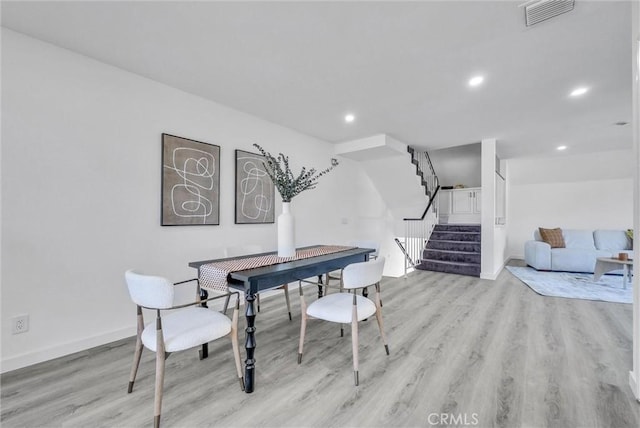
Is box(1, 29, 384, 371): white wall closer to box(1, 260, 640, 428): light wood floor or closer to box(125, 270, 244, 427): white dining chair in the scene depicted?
box(1, 260, 640, 428): light wood floor

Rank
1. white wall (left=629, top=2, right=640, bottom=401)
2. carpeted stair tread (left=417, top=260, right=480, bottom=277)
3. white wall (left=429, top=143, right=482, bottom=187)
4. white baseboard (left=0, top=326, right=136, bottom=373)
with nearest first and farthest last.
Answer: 1. white wall (left=629, top=2, right=640, bottom=401)
2. white baseboard (left=0, top=326, right=136, bottom=373)
3. carpeted stair tread (left=417, top=260, right=480, bottom=277)
4. white wall (left=429, top=143, right=482, bottom=187)

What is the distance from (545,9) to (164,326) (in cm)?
318

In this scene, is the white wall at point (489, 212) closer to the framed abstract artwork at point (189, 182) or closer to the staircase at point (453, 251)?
the staircase at point (453, 251)

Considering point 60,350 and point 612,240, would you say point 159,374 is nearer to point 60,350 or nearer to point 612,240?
point 60,350

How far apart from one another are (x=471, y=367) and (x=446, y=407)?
0.58 meters

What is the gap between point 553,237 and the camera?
19.0ft

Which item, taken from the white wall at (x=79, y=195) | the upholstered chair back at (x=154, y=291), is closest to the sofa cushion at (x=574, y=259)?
the white wall at (x=79, y=195)

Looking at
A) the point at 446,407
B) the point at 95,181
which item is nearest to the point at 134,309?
the point at 95,181

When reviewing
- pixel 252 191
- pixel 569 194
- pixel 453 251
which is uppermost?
pixel 569 194

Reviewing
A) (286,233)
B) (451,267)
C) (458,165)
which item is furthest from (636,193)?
(458,165)

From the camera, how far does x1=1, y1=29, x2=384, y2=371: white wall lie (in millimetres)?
2047

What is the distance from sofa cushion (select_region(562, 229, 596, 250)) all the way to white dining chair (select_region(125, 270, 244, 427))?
7070 mm

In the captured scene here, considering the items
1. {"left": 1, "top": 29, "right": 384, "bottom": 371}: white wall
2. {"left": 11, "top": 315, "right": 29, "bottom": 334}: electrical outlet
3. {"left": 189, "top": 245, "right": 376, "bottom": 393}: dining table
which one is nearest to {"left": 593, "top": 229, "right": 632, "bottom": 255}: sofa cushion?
{"left": 189, "top": 245, "right": 376, "bottom": 393}: dining table

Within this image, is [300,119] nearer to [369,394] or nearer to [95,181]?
[95,181]
